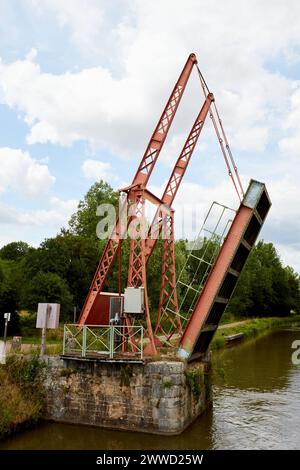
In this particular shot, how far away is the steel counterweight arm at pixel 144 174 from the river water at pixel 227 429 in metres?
3.93

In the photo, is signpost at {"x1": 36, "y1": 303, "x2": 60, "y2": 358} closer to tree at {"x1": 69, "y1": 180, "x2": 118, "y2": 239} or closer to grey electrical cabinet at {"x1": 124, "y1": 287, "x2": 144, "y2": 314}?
grey electrical cabinet at {"x1": 124, "y1": 287, "x2": 144, "y2": 314}

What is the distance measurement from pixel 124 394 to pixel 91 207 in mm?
34102

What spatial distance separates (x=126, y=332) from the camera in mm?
13344

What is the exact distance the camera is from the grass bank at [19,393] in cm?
1087

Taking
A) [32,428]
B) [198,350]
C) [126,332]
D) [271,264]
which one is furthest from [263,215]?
[271,264]

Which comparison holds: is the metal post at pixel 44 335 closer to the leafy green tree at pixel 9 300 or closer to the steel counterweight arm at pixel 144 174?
the steel counterweight arm at pixel 144 174

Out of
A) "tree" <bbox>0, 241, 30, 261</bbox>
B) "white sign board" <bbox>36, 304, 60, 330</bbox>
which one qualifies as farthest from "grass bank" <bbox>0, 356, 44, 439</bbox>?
"tree" <bbox>0, 241, 30, 261</bbox>

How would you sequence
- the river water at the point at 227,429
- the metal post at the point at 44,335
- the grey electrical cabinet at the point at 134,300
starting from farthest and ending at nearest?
1. the metal post at the point at 44,335
2. the grey electrical cabinet at the point at 134,300
3. the river water at the point at 227,429

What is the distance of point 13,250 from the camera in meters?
72.9

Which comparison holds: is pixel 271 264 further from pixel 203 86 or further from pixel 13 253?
pixel 203 86

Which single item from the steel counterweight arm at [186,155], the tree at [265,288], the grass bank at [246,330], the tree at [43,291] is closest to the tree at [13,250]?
the tree at [265,288]

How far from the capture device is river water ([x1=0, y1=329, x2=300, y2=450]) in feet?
35.1

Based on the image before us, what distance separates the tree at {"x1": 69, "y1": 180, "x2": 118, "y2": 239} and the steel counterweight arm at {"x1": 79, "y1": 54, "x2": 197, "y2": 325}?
87.9 ft
